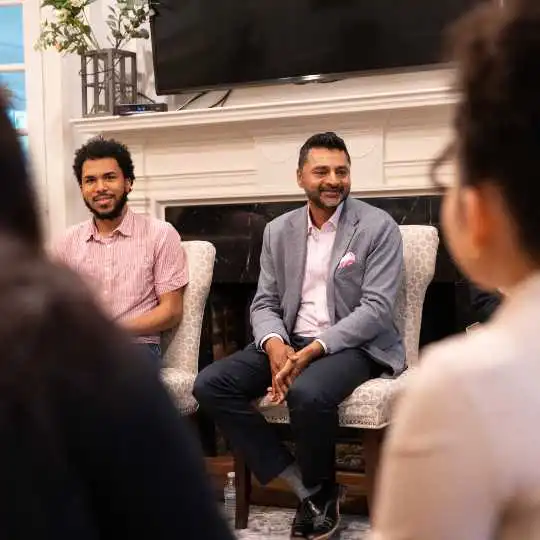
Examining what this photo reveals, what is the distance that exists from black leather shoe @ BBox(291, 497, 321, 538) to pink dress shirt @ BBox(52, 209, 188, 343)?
0.77 metres

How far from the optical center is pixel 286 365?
2801 mm

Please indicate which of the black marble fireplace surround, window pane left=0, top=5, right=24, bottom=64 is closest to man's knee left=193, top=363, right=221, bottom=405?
the black marble fireplace surround

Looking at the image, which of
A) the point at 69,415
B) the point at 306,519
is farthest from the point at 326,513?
the point at 69,415

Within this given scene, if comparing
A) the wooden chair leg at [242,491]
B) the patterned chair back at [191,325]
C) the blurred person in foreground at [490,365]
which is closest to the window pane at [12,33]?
the patterned chair back at [191,325]

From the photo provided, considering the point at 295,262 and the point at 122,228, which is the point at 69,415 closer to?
the point at 295,262

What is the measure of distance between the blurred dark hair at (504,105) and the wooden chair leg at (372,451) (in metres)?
2.11

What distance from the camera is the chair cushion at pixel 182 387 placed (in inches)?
117

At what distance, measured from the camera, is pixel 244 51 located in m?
3.78

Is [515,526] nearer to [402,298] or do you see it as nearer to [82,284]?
[82,284]

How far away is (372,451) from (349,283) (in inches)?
21.1

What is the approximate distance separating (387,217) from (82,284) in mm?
2566

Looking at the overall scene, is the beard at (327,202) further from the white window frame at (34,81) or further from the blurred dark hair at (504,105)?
the blurred dark hair at (504,105)

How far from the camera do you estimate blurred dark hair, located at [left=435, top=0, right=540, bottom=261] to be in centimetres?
67

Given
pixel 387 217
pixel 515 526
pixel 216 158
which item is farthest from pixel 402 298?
pixel 515 526
